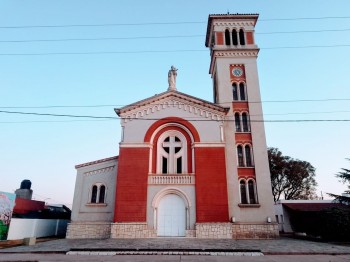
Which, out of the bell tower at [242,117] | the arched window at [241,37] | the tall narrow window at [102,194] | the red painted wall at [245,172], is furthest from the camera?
the arched window at [241,37]

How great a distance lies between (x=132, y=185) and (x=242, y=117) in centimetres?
1141

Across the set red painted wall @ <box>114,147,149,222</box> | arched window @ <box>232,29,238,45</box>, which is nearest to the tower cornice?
arched window @ <box>232,29,238,45</box>

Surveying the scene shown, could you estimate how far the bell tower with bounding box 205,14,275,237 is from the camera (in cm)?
1972

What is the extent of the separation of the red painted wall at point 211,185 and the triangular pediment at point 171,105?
10.7ft

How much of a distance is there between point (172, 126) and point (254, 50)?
11550mm

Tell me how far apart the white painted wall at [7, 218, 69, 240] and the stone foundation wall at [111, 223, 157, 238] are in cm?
759

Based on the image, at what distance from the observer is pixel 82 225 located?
19.4 m

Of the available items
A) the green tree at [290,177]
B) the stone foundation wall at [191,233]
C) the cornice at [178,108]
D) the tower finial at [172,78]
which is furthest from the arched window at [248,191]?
the green tree at [290,177]

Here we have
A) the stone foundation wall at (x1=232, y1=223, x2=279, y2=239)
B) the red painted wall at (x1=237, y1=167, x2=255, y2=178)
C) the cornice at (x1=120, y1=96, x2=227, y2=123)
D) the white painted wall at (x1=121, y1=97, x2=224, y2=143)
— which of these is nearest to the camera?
the stone foundation wall at (x1=232, y1=223, x2=279, y2=239)

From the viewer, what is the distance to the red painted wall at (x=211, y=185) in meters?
18.0

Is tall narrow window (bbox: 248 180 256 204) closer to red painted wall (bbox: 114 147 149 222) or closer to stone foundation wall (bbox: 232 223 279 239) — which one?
stone foundation wall (bbox: 232 223 279 239)

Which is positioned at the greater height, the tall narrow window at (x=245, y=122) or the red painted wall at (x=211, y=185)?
the tall narrow window at (x=245, y=122)

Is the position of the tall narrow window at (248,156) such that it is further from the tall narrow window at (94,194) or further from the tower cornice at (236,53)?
the tall narrow window at (94,194)

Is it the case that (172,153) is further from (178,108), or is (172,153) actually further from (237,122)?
(237,122)
